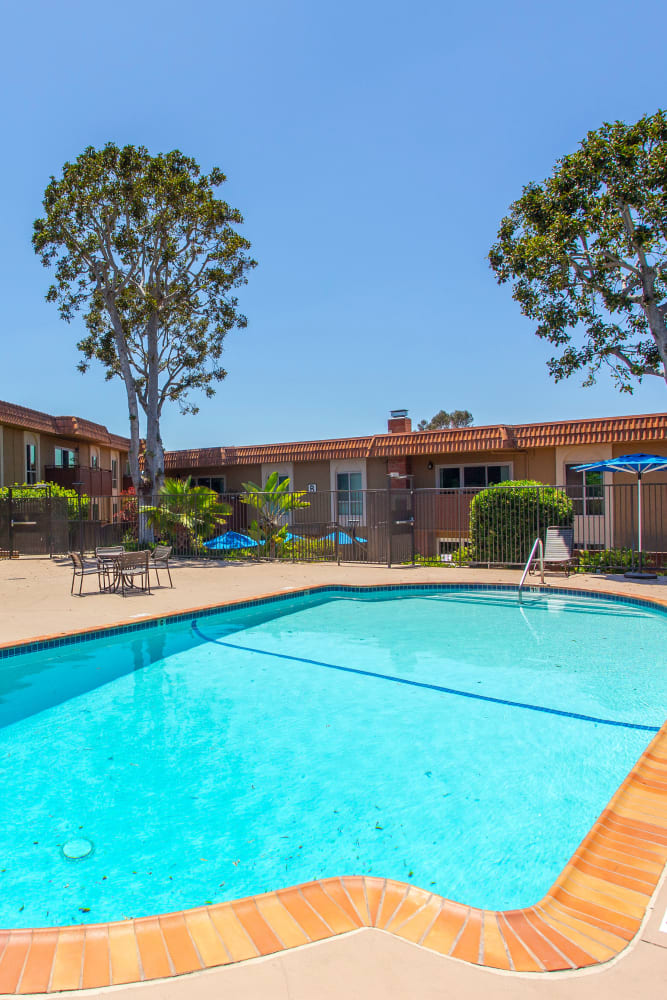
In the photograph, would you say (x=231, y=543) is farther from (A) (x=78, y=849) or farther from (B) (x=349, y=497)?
(A) (x=78, y=849)

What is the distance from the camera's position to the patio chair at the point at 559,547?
11586 millimetres

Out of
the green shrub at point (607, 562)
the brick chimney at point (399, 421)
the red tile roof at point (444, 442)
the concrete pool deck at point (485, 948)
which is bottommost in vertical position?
the concrete pool deck at point (485, 948)

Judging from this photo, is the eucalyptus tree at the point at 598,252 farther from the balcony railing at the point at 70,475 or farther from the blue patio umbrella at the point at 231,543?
the balcony railing at the point at 70,475

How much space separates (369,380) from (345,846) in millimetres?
23922

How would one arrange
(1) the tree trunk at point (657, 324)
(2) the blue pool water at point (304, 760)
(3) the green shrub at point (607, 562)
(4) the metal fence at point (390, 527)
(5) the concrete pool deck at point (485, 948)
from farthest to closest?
(4) the metal fence at point (390, 527) → (3) the green shrub at point (607, 562) → (1) the tree trunk at point (657, 324) → (2) the blue pool water at point (304, 760) → (5) the concrete pool deck at point (485, 948)

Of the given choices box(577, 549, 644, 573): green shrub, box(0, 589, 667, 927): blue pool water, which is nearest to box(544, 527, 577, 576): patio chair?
box(577, 549, 644, 573): green shrub

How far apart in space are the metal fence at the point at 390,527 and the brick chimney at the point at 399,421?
134 inches

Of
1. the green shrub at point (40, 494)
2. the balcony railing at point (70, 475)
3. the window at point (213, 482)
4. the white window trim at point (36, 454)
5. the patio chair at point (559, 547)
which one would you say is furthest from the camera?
the window at point (213, 482)

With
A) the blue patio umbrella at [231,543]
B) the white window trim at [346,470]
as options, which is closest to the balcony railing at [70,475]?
the blue patio umbrella at [231,543]

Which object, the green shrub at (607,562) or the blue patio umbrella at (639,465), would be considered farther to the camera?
the green shrub at (607,562)

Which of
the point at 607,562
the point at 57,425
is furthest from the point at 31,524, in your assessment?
the point at 607,562

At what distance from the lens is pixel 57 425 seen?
22438 mm

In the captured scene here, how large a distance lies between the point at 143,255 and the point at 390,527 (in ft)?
40.6

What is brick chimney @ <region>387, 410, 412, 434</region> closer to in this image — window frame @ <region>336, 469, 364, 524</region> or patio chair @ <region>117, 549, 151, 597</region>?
window frame @ <region>336, 469, 364, 524</region>
